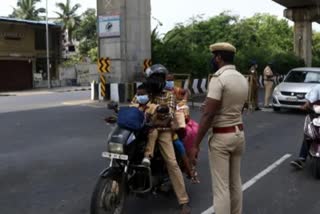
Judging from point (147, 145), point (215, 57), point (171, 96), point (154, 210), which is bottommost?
point (154, 210)

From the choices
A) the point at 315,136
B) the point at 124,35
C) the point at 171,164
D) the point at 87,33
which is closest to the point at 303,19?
the point at 124,35

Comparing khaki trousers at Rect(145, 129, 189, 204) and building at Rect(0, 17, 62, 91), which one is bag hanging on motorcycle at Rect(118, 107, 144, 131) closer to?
khaki trousers at Rect(145, 129, 189, 204)

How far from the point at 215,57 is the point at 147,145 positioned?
4.42 feet

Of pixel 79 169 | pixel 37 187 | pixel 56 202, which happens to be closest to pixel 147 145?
pixel 56 202

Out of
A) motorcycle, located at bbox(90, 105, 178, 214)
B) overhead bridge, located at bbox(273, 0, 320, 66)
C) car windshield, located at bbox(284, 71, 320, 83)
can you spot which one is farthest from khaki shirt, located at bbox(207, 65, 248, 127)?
overhead bridge, located at bbox(273, 0, 320, 66)

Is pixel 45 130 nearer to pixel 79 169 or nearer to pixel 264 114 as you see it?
pixel 79 169

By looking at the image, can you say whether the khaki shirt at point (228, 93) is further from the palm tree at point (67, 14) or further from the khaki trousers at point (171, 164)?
the palm tree at point (67, 14)

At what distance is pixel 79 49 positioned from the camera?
2995 inches

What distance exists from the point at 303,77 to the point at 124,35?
696cm

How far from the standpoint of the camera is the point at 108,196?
524 centimetres

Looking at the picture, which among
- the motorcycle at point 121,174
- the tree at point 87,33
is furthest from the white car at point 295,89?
the tree at point 87,33

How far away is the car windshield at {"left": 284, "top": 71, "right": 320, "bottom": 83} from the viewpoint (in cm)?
1783

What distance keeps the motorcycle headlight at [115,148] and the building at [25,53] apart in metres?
36.6

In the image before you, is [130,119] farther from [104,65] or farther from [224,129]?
[104,65]
